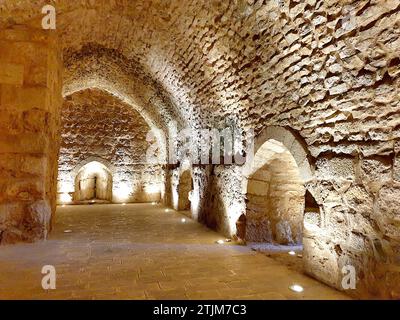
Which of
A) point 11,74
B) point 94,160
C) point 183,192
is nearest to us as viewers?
point 11,74

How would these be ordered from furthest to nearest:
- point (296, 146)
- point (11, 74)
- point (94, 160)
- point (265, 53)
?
point (94, 160)
point (11, 74)
point (265, 53)
point (296, 146)

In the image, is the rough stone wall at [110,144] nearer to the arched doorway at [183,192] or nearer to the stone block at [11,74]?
the arched doorway at [183,192]

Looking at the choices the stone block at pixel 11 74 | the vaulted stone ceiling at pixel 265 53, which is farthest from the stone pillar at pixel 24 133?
the vaulted stone ceiling at pixel 265 53

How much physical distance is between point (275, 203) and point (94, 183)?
8117 millimetres

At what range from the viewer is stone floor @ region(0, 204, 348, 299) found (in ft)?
9.13

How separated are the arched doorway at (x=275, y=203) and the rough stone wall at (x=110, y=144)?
6457mm

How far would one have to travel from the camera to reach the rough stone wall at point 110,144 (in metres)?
10.1

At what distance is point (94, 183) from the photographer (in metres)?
11.1

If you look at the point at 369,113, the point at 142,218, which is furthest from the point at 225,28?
the point at 142,218

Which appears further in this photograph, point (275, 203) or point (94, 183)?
point (94, 183)

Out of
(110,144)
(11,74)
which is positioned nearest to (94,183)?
(110,144)

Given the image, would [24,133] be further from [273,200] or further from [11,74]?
[273,200]

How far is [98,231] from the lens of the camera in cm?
565

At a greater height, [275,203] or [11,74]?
[11,74]
